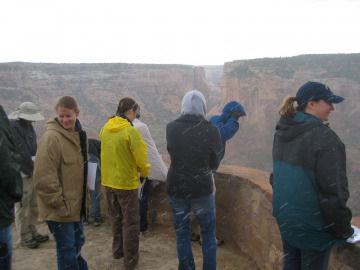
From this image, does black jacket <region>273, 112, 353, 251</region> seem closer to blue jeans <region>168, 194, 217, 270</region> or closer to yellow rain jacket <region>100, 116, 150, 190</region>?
blue jeans <region>168, 194, 217, 270</region>

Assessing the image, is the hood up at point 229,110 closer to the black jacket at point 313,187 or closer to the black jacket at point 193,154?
the black jacket at point 193,154

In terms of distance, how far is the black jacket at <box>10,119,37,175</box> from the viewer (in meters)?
3.04

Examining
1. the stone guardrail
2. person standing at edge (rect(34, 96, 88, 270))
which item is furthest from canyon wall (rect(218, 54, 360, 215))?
person standing at edge (rect(34, 96, 88, 270))

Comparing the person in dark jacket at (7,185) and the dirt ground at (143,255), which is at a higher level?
the person in dark jacket at (7,185)

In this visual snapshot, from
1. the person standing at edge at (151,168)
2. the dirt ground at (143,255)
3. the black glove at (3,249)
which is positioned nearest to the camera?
the black glove at (3,249)

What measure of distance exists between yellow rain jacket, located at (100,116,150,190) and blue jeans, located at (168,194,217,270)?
1.48 ft

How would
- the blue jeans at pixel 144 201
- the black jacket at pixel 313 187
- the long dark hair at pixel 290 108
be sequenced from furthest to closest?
1. the blue jeans at pixel 144 201
2. the long dark hair at pixel 290 108
3. the black jacket at pixel 313 187

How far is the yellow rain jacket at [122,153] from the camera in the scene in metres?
2.51

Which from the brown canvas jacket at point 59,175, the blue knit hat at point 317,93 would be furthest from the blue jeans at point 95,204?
the blue knit hat at point 317,93

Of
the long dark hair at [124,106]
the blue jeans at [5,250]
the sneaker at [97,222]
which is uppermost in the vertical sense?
the long dark hair at [124,106]

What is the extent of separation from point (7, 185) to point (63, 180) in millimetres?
479

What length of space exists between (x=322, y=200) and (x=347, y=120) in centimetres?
3369

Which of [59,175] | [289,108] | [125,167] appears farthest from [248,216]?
[59,175]

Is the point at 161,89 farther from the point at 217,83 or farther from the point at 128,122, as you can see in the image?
the point at 128,122
